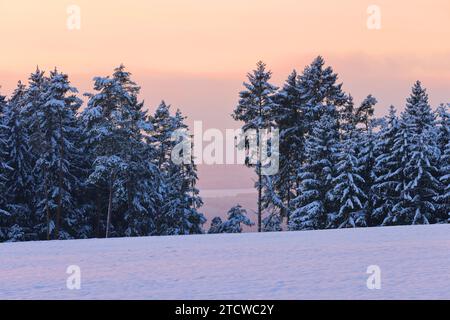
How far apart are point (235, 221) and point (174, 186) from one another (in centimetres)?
596

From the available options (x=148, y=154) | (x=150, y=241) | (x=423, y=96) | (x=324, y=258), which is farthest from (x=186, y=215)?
(x=324, y=258)

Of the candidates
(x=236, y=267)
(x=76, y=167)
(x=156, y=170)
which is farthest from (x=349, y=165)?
(x=236, y=267)

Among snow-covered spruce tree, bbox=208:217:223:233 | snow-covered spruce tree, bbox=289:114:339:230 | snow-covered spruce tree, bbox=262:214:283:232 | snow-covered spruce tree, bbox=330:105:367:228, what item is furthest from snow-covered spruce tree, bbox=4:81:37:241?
snow-covered spruce tree, bbox=330:105:367:228

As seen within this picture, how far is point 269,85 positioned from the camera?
54.0 metres

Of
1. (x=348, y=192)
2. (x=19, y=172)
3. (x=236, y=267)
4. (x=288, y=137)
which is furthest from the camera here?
(x=288, y=137)

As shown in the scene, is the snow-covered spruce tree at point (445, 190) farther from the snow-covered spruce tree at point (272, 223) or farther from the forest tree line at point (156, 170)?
the snow-covered spruce tree at point (272, 223)

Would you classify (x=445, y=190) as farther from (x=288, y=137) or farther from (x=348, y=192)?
(x=288, y=137)

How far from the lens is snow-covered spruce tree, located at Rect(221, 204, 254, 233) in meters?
54.5

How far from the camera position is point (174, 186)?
2226 inches

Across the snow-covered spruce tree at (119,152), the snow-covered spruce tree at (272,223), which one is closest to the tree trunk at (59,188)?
the snow-covered spruce tree at (119,152)

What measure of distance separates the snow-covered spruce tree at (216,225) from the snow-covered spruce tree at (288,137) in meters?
4.37

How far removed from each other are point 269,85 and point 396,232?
28491 millimetres

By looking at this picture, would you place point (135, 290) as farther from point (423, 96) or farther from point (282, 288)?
point (423, 96)

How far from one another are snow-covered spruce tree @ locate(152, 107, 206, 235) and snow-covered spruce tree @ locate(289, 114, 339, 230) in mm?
9760
